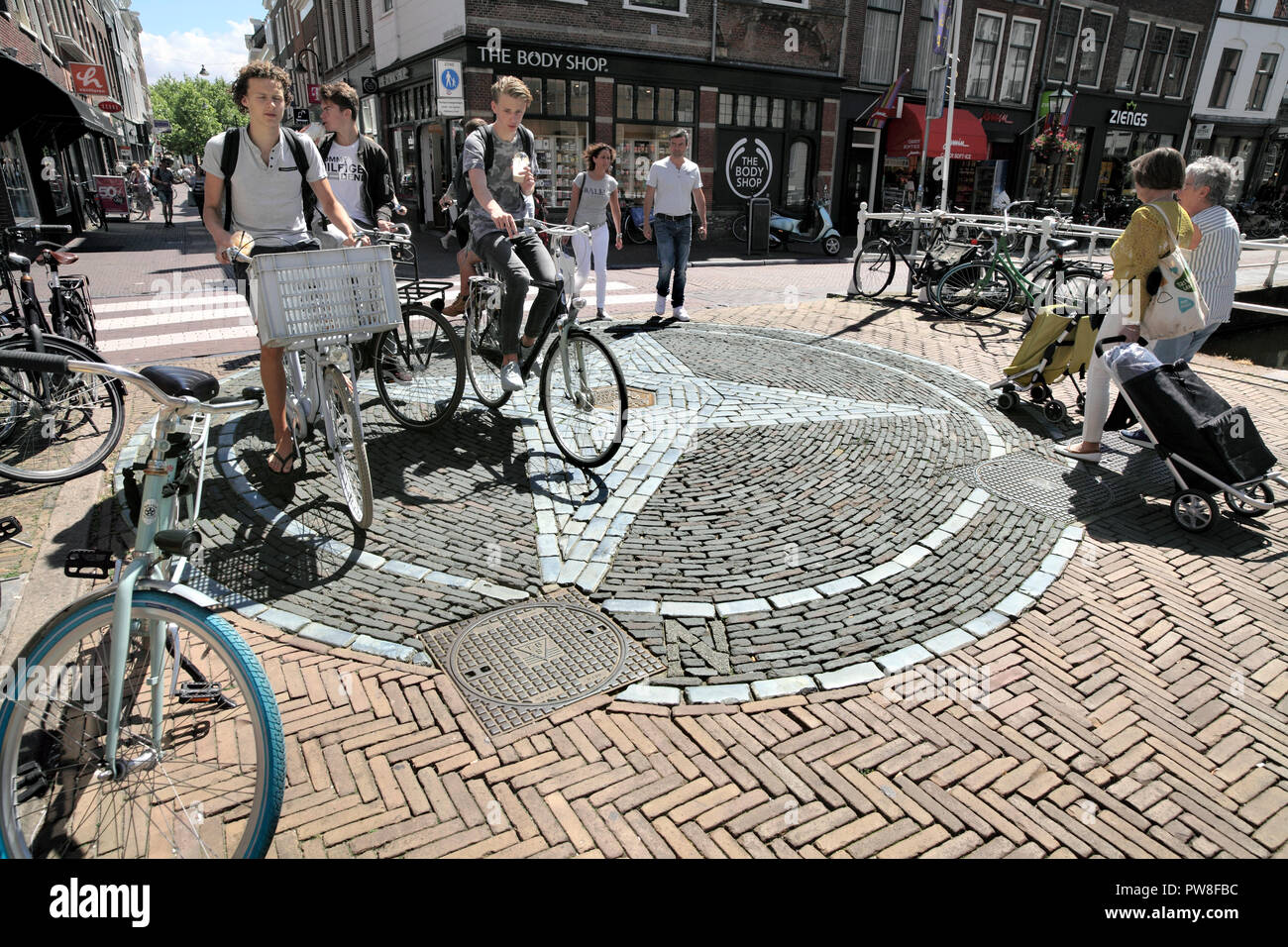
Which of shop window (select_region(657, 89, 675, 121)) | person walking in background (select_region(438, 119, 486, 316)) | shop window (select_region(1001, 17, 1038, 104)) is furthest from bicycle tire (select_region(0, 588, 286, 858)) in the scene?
shop window (select_region(1001, 17, 1038, 104))

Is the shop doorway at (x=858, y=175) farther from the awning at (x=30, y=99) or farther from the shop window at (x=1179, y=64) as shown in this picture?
the awning at (x=30, y=99)

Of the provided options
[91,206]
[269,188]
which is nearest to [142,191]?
[91,206]

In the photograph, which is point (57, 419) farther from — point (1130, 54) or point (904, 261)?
point (1130, 54)

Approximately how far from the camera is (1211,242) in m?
5.30

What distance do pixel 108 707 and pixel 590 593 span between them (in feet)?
6.51

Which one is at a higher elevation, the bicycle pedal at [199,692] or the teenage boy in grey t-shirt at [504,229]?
the teenage boy in grey t-shirt at [504,229]

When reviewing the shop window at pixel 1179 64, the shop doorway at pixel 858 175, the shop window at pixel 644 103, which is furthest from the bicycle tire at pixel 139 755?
the shop window at pixel 1179 64

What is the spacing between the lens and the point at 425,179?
22.0m

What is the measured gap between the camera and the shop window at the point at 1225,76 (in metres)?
31.2

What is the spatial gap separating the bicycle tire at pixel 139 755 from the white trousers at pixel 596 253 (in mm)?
7082

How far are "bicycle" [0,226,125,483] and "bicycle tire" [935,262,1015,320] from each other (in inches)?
Result: 347

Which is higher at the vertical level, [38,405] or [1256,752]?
[38,405]
